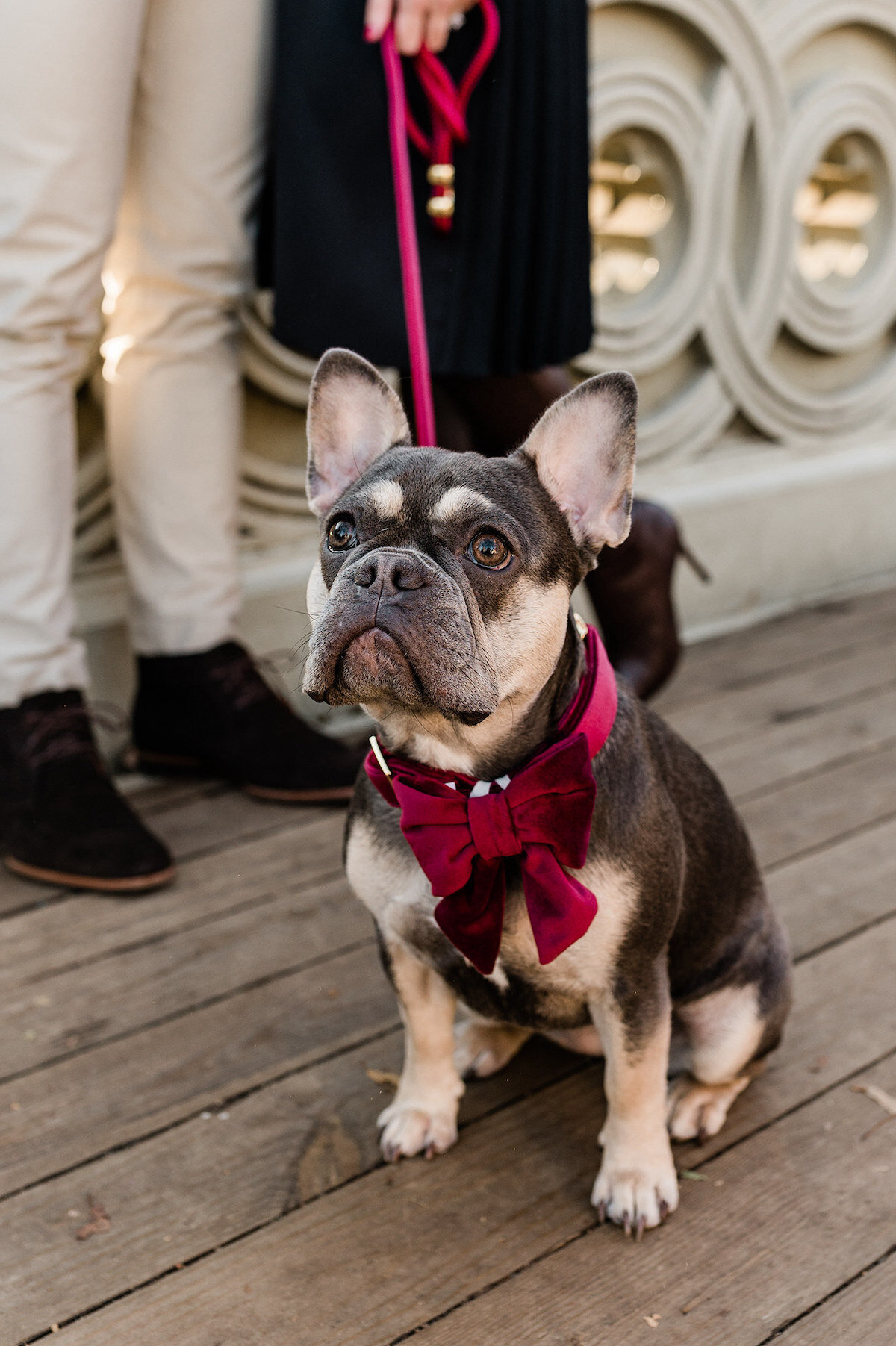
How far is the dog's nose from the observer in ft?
4.73

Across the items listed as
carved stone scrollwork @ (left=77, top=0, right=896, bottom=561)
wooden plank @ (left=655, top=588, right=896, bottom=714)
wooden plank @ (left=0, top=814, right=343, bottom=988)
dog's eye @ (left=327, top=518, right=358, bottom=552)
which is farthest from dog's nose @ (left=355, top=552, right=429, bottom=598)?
wooden plank @ (left=655, top=588, right=896, bottom=714)

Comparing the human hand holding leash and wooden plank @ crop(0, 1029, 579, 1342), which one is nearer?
wooden plank @ crop(0, 1029, 579, 1342)

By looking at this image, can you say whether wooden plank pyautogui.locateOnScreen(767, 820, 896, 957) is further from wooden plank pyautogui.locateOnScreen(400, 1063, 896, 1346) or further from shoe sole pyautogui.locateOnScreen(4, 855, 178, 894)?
shoe sole pyautogui.locateOnScreen(4, 855, 178, 894)

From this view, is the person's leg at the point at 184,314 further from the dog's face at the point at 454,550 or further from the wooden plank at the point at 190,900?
the dog's face at the point at 454,550

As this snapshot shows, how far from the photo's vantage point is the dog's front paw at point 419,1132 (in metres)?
1.87

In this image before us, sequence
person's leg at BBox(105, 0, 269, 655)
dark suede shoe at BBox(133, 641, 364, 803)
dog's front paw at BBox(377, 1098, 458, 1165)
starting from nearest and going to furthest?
dog's front paw at BBox(377, 1098, 458, 1165) → person's leg at BBox(105, 0, 269, 655) → dark suede shoe at BBox(133, 641, 364, 803)

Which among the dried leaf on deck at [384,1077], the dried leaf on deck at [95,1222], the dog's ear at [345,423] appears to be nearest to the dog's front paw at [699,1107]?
the dried leaf on deck at [384,1077]

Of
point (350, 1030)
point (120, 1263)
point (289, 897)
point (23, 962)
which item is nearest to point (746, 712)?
point (289, 897)

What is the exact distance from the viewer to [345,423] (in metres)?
1.74

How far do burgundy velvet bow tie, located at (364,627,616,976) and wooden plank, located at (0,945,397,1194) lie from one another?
2.15 feet

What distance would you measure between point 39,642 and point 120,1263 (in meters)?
1.33

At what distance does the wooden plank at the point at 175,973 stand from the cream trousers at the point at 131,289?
641 millimetres

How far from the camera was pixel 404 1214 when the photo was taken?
1.77m

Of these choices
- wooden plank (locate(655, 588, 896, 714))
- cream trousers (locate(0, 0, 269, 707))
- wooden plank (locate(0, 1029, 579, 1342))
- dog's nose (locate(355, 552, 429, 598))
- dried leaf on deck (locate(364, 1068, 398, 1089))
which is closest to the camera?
dog's nose (locate(355, 552, 429, 598))
